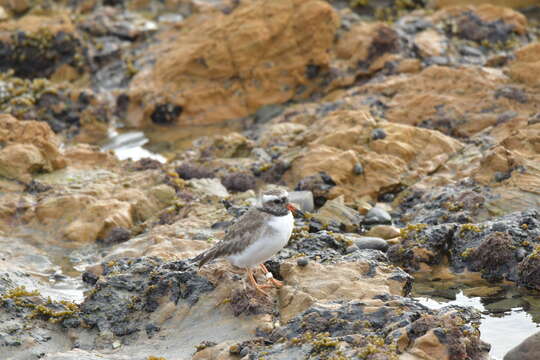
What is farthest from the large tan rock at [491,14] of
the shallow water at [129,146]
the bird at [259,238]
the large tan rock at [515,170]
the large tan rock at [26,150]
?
the bird at [259,238]

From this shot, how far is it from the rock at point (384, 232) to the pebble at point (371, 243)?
24.6 inches

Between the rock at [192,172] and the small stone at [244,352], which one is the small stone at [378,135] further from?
the small stone at [244,352]

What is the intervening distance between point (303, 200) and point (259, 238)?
498cm

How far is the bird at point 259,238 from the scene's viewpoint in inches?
389

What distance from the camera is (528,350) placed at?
8.36 metres

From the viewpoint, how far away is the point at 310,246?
11.7 metres

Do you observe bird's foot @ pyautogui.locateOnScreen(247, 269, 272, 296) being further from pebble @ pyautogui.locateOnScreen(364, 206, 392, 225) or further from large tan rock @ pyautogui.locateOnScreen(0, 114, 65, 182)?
large tan rock @ pyautogui.locateOnScreen(0, 114, 65, 182)

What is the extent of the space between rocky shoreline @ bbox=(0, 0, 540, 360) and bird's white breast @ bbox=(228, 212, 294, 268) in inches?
14.9

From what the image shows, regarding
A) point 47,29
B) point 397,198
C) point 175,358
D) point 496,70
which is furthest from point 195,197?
point 47,29

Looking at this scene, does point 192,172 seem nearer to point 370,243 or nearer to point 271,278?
point 370,243

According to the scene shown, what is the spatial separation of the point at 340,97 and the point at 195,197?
26.5 feet

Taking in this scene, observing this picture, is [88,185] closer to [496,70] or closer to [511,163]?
[511,163]

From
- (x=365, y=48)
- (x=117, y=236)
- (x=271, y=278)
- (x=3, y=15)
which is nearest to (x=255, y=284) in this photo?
(x=271, y=278)

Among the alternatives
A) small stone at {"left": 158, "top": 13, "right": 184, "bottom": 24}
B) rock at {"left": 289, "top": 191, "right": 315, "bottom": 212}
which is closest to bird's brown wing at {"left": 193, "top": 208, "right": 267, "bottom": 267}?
rock at {"left": 289, "top": 191, "right": 315, "bottom": 212}
